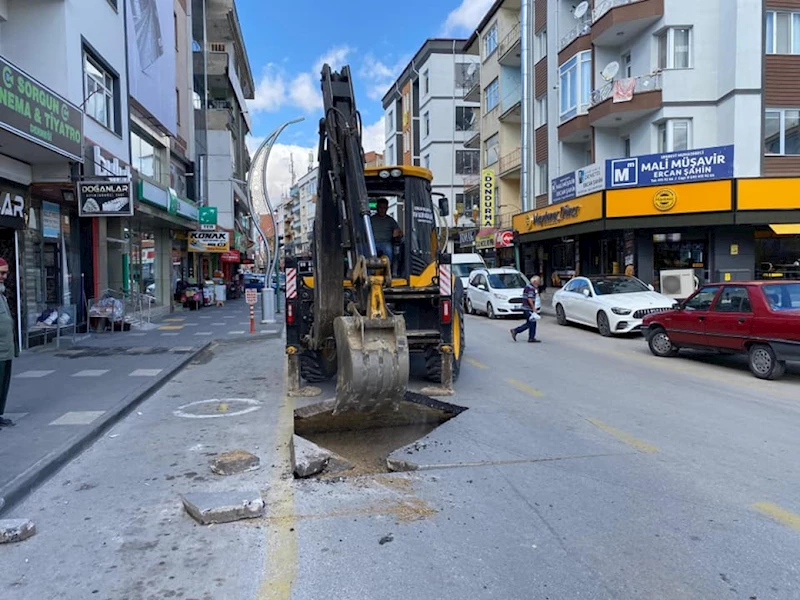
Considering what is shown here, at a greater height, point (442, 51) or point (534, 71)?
point (442, 51)

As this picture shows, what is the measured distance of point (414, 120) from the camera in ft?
195

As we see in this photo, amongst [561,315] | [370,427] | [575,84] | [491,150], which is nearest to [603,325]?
[561,315]

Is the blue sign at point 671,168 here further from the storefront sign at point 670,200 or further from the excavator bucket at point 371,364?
the excavator bucket at point 371,364

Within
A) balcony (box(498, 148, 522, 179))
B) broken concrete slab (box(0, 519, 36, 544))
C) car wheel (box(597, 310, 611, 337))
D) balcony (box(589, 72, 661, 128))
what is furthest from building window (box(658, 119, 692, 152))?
broken concrete slab (box(0, 519, 36, 544))

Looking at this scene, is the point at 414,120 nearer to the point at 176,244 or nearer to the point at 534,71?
the point at 534,71

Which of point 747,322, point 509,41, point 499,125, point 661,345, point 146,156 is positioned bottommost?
point 661,345

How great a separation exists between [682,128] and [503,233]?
34.9ft

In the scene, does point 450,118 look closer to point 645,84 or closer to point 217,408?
point 645,84

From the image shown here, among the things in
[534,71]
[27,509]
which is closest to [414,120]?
[534,71]

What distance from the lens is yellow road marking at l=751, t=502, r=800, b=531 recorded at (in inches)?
168

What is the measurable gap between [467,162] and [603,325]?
40.0 meters

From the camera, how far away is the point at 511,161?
36.0 metres

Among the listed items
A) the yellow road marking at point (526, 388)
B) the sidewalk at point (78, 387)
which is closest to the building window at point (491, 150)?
the sidewalk at point (78, 387)

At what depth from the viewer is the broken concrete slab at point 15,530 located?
415cm
